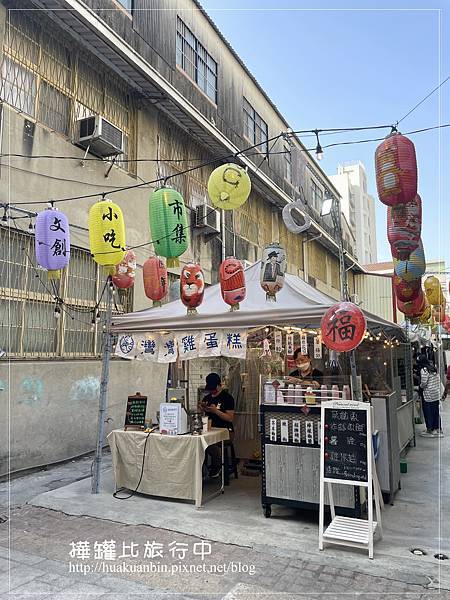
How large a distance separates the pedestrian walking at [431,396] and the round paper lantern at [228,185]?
25.0ft

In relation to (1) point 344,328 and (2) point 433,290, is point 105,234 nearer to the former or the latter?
(1) point 344,328

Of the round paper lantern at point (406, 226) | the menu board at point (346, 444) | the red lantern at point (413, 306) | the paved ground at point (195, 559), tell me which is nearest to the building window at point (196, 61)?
the round paper lantern at point (406, 226)

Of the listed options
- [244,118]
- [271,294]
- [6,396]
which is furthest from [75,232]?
[244,118]

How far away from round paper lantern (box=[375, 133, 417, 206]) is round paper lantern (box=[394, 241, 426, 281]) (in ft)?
9.75

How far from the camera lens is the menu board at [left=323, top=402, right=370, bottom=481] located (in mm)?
5281

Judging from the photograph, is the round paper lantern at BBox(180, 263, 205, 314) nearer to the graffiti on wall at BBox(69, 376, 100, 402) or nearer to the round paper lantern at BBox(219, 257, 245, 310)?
the round paper lantern at BBox(219, 257, 245, 310)

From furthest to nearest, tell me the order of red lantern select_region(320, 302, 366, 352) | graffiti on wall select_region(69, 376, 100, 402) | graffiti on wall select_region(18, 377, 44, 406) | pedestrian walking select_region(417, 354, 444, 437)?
pedestrian walking select_region(417, 354, 444, 437)
graffiti on wall select_region(69, 376, 100, 402)
graffiti on wall select_region(18, 377, 44, 406)
red lantern select_region(320, 302, 366, 352)

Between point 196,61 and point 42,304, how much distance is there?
964cm

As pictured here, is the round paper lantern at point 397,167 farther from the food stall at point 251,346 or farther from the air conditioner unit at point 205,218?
the air conditioner unit at point 205,218

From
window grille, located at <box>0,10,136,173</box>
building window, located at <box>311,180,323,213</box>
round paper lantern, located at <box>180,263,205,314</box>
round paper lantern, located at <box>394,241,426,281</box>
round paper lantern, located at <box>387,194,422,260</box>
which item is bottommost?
round paper lantern, located at <box>180,263,205,314</box>

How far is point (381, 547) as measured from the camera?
4980 mm

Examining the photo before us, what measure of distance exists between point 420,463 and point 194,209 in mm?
9167

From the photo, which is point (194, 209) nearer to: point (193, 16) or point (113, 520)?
point (193, 16)

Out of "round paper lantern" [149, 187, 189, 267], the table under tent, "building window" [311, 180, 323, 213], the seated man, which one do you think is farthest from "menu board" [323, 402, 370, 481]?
"building window" [311, 180, 323, 213]
